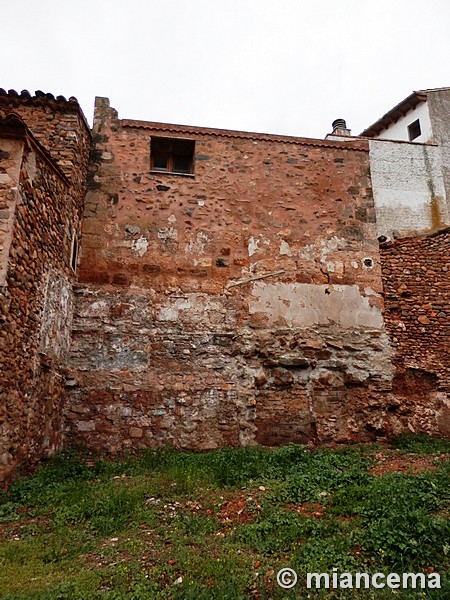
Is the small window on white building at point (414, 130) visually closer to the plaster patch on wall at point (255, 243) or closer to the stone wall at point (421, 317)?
the stone wall at point (421, 317)

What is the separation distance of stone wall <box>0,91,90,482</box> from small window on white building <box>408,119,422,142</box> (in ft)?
29.9

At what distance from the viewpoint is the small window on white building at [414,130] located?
12.6 m

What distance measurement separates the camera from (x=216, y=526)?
16.3ft

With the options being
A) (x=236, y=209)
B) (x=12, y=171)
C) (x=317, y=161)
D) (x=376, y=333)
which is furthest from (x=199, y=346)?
(x=317, y=161)

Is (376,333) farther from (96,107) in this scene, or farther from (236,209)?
(96,107)

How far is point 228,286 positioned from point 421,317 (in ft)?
13.3

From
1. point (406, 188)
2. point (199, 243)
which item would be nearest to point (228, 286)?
point (199, 243)

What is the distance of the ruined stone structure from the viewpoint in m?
7.91

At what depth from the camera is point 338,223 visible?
9.71 metres

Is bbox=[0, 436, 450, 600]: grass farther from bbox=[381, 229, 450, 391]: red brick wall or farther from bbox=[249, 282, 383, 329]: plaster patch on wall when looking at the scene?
bbox=[249, 282, 383, 329]: plaster patch on wall

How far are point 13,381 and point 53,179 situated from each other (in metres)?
3.28

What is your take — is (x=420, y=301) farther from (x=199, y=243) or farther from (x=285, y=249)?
(x=199, y=243)

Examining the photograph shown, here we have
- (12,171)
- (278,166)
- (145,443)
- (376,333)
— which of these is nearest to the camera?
(12,171)

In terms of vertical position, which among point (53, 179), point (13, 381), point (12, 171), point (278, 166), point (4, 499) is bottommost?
point (4, 499)
